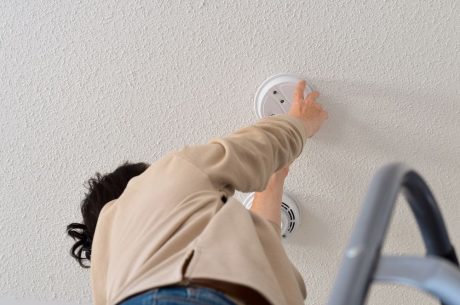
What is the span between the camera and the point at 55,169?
1138 mm

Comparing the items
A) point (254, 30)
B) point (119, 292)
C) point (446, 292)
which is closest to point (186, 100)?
point (254, 30)

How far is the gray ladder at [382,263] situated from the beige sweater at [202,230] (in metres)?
0.23

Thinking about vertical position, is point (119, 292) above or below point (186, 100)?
below

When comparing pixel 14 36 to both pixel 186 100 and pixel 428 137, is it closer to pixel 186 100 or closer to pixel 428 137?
pixel 186 100

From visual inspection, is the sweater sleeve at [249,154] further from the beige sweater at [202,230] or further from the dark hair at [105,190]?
the dark hair at [105,190]

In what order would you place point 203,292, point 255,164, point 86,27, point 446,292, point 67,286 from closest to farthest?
point 446,292, point 203,292, point 255,164, point 86,27, point 67,286

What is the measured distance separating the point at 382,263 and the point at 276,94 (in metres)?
0.58

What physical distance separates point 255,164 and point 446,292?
452 mm

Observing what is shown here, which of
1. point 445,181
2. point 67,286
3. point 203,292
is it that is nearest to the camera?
point 203,292

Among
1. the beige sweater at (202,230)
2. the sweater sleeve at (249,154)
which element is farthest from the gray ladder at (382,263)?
the sweater sleeve at (249,154)

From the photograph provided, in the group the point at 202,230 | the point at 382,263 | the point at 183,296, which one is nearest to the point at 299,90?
the point at 202,230

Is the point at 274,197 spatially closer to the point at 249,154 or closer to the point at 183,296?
the point at 249,154

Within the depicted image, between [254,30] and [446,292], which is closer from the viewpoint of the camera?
[446,292]

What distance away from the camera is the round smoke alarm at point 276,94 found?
0.98m
